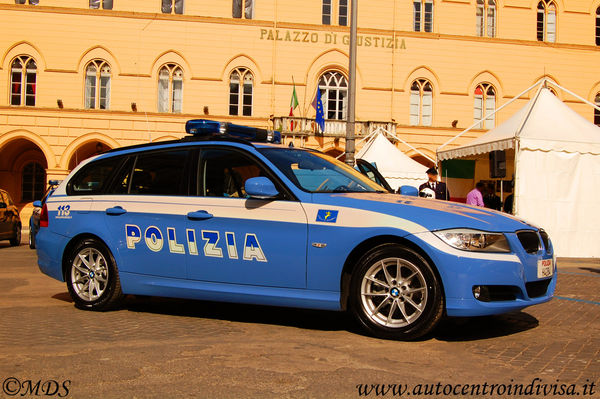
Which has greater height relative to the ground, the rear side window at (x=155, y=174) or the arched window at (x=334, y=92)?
the arched window at (x=334, y=92)

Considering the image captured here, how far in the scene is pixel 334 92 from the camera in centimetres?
3136

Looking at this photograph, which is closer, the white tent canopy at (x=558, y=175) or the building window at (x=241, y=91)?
the white tent canopy at (x=558, y=175)

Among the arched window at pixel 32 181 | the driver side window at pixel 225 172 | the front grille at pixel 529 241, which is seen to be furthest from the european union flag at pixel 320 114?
the front grille at pixel 529 241

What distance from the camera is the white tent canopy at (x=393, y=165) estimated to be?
2088 centimetres

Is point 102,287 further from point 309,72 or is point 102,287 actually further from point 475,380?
point 309,72

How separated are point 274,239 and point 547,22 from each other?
103 ft

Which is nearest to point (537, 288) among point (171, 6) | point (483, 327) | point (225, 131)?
Answer: point (483, 327)

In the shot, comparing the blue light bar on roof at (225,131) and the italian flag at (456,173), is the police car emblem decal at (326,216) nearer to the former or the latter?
the blue light bar on roof at (225,131)

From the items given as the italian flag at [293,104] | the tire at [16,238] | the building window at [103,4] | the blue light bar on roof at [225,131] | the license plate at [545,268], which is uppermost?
the building window at [103,4]

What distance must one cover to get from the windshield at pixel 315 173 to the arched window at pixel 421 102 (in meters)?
25.9

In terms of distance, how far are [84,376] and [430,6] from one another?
3105 centimetres

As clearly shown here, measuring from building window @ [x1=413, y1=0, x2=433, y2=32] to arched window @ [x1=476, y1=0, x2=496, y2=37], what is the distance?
2.46 meters

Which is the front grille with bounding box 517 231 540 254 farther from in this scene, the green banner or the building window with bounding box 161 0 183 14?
the building window with bounding box 161 0 183 14

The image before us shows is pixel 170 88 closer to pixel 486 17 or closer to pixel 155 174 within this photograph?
pixel 486 17
